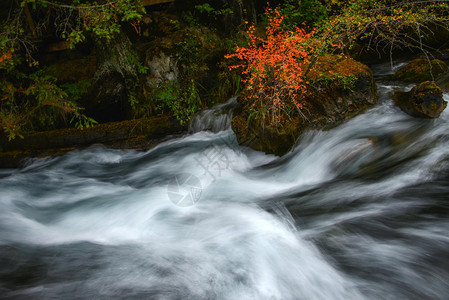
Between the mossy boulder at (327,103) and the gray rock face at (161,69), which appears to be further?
the gray rock face at (161,69)

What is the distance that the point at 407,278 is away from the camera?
7.41ft

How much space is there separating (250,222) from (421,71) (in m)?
4.90

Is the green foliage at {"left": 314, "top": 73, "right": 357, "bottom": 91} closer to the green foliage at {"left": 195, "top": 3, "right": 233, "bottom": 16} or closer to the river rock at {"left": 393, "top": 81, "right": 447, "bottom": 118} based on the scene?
the river rock at {"left": 393, "top": 81, "right": 447, "bottom": 118}

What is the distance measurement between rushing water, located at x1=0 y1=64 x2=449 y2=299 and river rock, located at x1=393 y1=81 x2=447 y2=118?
173mm

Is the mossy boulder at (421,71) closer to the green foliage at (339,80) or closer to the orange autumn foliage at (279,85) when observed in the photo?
the green foliage at (339,80)

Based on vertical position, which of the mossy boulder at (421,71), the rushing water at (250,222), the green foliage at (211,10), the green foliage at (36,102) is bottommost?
the rushing water at (250,222)

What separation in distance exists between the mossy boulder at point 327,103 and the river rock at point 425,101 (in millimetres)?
644

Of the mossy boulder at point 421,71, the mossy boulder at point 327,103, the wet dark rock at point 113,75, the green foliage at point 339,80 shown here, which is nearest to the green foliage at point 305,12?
the mossy boulder at point 421,71

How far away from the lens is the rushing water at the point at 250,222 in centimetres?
234

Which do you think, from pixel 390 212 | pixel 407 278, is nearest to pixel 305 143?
pixel 390 212

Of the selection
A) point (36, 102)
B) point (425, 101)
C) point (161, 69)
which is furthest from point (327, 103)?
point (36, 102)

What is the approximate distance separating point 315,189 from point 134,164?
3827mm

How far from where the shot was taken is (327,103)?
15.8 feet

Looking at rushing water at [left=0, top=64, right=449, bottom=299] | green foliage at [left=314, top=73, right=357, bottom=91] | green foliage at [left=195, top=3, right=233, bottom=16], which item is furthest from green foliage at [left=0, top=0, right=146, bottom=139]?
green foliage at [left=314, top=73, right=357, bottom=91]
